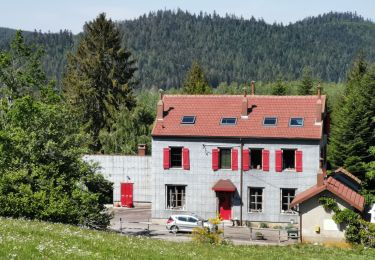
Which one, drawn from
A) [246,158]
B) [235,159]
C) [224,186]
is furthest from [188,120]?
[224,186]

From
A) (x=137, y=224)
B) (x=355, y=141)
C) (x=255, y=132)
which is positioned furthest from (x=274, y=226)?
(x=355, y=141)

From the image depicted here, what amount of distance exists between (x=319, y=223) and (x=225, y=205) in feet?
29.5

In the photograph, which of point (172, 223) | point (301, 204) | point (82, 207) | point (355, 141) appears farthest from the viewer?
point (355, 141)

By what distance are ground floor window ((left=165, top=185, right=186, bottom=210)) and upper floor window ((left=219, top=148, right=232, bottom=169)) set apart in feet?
11.6

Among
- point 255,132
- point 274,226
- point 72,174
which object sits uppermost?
point 255,132

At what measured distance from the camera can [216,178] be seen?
45.9m

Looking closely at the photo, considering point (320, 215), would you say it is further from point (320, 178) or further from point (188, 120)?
point (188, 120)

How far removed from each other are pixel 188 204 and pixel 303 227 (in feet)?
34.1

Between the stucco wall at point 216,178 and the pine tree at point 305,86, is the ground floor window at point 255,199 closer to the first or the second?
the stucco wall at point 216,178

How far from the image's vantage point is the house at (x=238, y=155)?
44562 mm

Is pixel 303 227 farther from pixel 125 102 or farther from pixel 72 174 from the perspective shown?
pixel 125 102

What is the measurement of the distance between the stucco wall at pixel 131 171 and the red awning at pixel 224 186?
8832 mm

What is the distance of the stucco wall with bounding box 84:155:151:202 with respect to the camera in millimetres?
52656

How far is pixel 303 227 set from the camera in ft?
128
